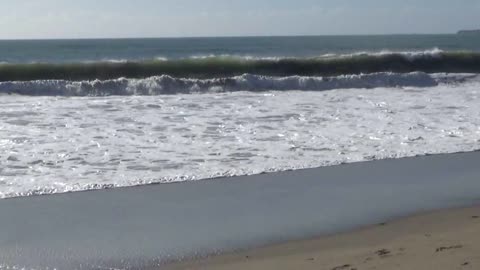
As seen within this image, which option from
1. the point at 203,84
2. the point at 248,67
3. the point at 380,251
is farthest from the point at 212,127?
the point at 248,67

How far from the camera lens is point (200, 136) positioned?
1052 cm

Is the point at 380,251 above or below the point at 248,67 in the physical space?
below

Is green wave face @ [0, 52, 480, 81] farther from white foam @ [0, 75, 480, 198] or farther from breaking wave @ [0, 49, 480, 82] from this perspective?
white foam @ [0, 75, 480, 198]

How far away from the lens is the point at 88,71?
22.2 m

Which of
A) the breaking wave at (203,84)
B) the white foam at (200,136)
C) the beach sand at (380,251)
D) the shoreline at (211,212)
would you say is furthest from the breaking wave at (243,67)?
the beach sand at (380,251)

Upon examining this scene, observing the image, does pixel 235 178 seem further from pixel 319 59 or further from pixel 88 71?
pixel 319 59

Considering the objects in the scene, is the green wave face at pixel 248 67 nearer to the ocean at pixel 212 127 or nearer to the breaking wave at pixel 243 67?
the breaking wave at pixel 243 67

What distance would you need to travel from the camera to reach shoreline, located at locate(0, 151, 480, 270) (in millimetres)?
5578

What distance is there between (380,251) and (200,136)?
5439mm

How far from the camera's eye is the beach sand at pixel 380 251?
4.93m

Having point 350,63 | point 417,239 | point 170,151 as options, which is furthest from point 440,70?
point 417,239

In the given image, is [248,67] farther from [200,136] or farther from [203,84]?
[200,136]

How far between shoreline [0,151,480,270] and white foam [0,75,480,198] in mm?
477

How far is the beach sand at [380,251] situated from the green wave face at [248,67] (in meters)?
16.6
